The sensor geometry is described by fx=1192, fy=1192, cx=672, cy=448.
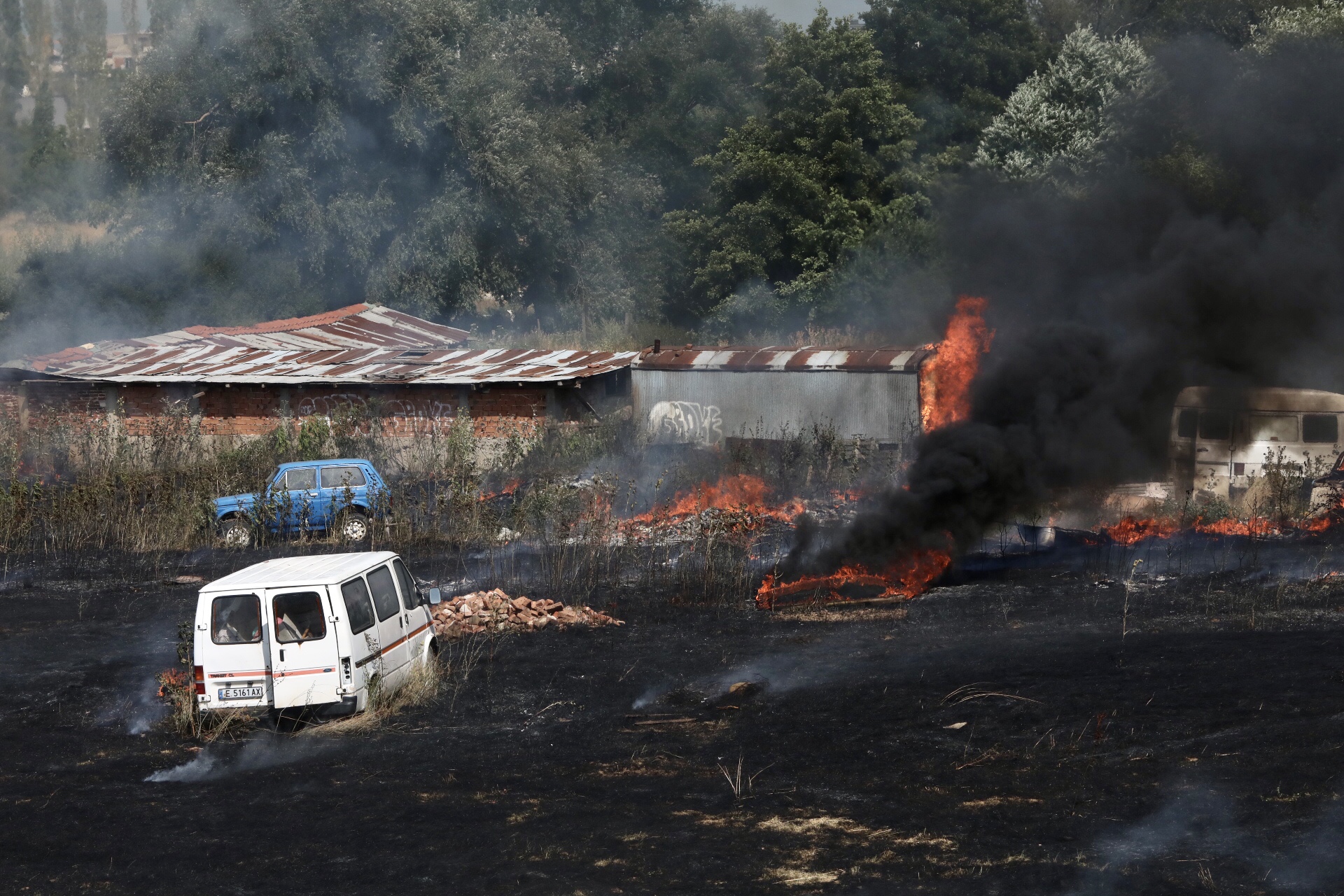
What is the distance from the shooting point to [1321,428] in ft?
65.2

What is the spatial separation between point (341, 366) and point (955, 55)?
2603cm

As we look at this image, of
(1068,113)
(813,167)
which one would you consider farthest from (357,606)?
(813,167)

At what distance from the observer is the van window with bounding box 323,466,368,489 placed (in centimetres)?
2112

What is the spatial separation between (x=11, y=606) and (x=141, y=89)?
28106mm

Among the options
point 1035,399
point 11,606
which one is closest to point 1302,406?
point 1035,399

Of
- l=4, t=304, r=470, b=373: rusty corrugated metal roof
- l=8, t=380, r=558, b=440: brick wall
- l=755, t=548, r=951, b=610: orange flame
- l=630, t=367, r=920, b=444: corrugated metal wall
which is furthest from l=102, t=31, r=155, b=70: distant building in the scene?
l=755, t=548, r=951, b=610: orange flame

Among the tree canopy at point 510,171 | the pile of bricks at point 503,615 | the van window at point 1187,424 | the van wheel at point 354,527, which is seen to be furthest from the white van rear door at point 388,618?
the tree canopy at point 510,171

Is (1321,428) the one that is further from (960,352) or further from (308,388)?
(308,388)

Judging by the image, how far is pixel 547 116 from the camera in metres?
50.4

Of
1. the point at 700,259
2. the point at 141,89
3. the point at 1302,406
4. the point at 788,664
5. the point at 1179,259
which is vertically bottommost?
the point at 788,664

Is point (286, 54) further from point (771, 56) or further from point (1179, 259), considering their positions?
point (1179, 259)

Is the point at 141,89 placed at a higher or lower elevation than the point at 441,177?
higher

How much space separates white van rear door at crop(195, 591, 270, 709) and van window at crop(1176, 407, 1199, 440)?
1640cm

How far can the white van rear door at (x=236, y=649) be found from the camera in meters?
10.6
